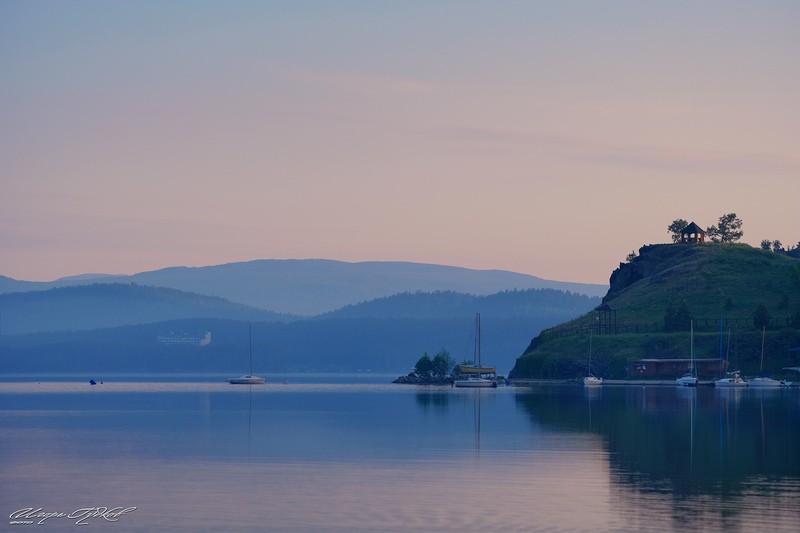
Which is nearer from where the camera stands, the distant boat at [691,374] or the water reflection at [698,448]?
the water reflection at [698,448]

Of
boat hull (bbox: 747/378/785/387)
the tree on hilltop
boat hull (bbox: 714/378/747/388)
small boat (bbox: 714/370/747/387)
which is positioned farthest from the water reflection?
the tree on hilltop

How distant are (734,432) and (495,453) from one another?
19700 mm


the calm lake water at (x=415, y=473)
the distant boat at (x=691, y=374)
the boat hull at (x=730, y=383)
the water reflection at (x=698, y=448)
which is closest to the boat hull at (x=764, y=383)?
the boat hull at (x=730, y=383)

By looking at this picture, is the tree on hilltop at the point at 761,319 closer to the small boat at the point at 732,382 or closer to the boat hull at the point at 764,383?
the boat hull at the point at 764,383

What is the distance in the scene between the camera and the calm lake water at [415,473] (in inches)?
1662

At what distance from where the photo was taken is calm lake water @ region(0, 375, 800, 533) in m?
42.2

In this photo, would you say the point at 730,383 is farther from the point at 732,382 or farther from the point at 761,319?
the point at 761,319

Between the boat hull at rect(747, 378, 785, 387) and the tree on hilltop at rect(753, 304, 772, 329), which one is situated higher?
the tree on hilltop at rect(753, 304, 772, 329)

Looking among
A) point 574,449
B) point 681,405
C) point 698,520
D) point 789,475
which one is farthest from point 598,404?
point 698,520

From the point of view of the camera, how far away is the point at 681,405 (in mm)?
116312

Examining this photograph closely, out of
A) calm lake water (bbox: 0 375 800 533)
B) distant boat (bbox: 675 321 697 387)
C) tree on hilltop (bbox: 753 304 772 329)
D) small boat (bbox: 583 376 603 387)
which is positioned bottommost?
calm lake water (bbox: 0 375 800 533)

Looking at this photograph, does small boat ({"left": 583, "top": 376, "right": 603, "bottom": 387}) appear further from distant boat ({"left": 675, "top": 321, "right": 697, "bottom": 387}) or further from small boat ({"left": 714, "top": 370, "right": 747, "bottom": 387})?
small boat ({"left": 714, "top": 370, "right": 747, "bottom": 387})

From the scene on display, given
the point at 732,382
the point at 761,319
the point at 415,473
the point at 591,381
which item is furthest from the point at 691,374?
the point at 415,473

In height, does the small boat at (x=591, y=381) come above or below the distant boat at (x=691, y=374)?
below
